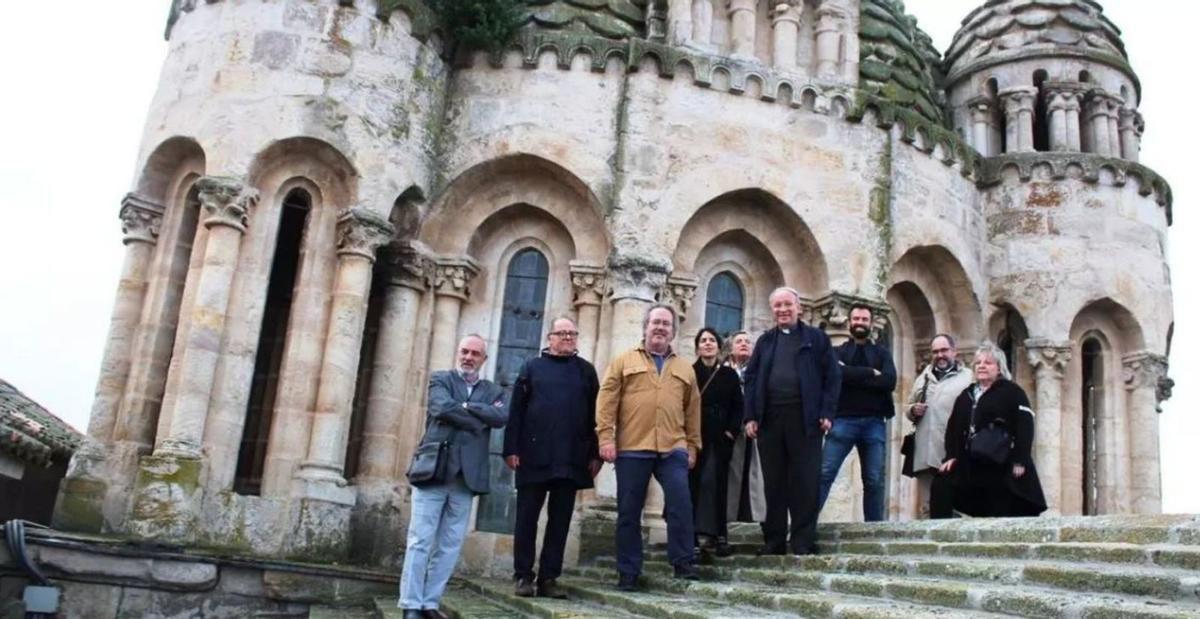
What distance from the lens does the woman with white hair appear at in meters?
8.57

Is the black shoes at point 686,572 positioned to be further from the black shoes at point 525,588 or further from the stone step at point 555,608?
the black shoes at point 525,588

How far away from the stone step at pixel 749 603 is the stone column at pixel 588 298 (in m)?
6.03

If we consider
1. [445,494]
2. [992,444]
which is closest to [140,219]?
[445,494]

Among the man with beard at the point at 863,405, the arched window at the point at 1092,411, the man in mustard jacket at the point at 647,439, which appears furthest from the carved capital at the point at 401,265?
the arched window at the point at 1092,411

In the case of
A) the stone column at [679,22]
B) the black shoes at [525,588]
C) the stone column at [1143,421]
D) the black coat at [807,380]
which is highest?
the stone column at [679,22]

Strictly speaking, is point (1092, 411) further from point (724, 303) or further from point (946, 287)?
point (724, 303)

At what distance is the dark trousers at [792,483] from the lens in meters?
8.17

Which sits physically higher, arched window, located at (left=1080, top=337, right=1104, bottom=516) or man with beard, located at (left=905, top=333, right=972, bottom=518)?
arched window, located at (left=1080, top=337, right=1104, bottom=516)

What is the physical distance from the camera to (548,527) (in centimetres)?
820

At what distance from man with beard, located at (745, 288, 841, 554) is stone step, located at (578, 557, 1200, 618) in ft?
1.17

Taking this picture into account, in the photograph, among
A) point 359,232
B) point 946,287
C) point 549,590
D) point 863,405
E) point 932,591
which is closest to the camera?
point 932,591

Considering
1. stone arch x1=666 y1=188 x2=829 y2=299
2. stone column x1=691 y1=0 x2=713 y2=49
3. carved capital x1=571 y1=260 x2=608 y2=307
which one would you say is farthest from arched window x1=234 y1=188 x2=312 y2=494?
stone column x1=691 y1=0 x2=713 y2=49

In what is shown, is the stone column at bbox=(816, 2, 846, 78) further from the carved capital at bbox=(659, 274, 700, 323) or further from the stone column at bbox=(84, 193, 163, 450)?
the stone column at bbox=(84, 193, 163, 450)

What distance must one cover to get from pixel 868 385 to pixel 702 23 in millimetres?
7298
